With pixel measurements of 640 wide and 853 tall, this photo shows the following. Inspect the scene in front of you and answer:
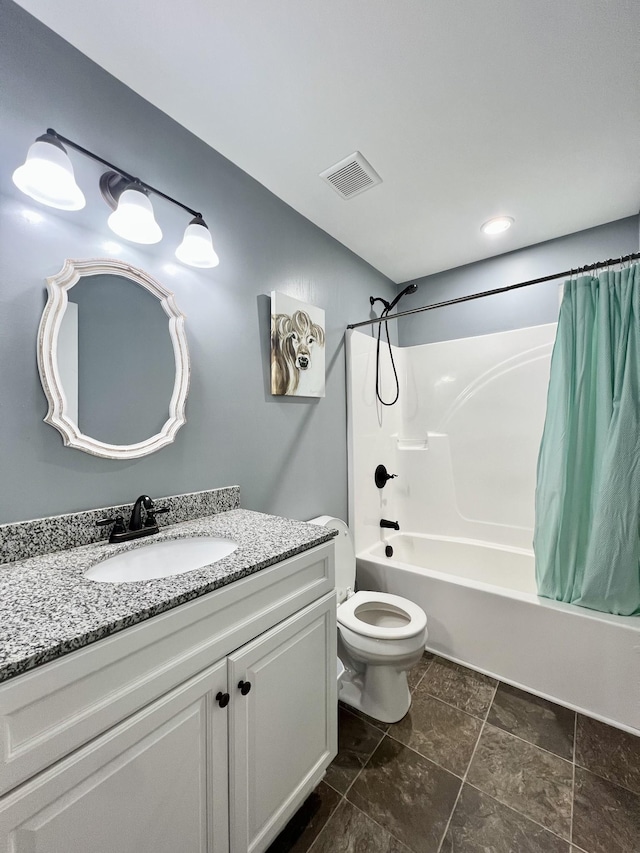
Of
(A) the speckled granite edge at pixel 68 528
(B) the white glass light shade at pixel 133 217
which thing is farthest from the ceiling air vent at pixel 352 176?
(A) the speckled granite edge at pixel 68 528

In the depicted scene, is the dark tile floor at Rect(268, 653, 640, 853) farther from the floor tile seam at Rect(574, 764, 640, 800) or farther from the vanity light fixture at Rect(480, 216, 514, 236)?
the vanity light fixture at Rect(480, 216, 514, 236)

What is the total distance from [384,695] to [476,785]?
1.38 ft

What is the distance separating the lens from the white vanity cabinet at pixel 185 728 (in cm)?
56

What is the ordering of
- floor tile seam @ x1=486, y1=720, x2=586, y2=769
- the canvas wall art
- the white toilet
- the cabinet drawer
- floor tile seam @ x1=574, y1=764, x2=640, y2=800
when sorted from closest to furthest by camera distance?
the cabinet drawer < floor tile seam @ x1=574, y1=764, x2=640, y2=800 < floor tile seam @ x1=486, y1=720, x2=586, y2=769 < the white toilet < the canvas wall art

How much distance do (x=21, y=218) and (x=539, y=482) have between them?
7.71ft

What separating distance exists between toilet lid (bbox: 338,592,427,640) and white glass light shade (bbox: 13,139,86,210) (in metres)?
1.86

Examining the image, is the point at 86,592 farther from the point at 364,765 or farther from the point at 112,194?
the point at 364,765

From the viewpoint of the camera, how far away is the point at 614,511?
5.17ft

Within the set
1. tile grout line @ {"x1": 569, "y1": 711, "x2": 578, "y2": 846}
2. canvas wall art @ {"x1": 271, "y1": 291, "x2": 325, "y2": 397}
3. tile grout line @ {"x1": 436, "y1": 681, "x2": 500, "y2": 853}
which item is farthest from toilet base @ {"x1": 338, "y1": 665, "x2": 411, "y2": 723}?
canvas wall art @ {"x1": 271, "y1": 291, "x2": 325, "y2": 397}

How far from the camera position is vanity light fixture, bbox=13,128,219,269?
0.92 metres

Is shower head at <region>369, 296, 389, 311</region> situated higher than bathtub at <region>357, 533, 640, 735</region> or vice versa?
shower head at <region>369, 296, 389, 311</region>

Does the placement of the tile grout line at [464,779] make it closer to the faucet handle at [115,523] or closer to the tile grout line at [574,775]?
the tile grout line at [574,775]

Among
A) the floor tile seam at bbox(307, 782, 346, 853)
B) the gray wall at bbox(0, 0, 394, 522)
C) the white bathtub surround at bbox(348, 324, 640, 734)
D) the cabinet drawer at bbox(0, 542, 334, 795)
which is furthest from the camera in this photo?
the white bathtub surround at bbox(348, 324, 640, 734)

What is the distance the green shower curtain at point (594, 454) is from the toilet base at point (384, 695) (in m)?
0.86
